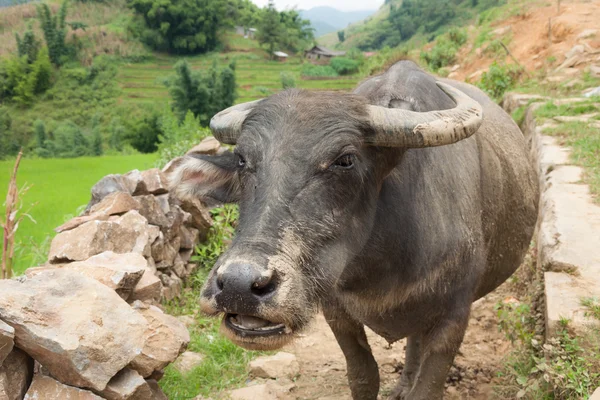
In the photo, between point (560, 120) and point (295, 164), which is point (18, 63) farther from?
point (295, 164)

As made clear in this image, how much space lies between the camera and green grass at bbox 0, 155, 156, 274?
6.59 meters

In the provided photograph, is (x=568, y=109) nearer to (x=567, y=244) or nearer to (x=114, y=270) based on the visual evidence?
(x=567, y=244)

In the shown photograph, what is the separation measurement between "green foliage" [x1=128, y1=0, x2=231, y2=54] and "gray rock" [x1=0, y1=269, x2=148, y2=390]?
59515 millimetres

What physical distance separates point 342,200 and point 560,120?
23.9 feet

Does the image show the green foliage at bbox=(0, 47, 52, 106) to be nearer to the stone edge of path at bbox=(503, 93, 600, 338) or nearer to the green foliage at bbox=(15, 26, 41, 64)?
Result: the green foliage at bbox=(15, 26, 41, 64)

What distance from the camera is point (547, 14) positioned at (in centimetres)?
2067

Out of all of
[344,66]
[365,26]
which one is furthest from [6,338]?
[365,26]

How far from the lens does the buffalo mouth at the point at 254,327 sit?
2.02 meters

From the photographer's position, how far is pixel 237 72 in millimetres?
52094

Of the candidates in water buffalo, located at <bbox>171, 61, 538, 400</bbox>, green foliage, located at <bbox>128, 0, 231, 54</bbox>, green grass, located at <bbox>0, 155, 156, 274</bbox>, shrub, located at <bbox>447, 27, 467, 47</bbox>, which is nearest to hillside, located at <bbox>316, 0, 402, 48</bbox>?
green foliage, located at <bbox>128, 0, 231, 54</bbox>

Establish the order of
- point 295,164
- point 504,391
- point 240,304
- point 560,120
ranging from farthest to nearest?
point 560,120, point 504,391, point 295,164, point 240,304

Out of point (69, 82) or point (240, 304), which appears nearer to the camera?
point (240, 304)

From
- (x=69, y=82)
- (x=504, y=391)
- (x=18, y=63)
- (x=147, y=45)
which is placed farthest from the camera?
(x=147, y=45)

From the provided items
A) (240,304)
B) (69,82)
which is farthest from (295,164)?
(69,82)
